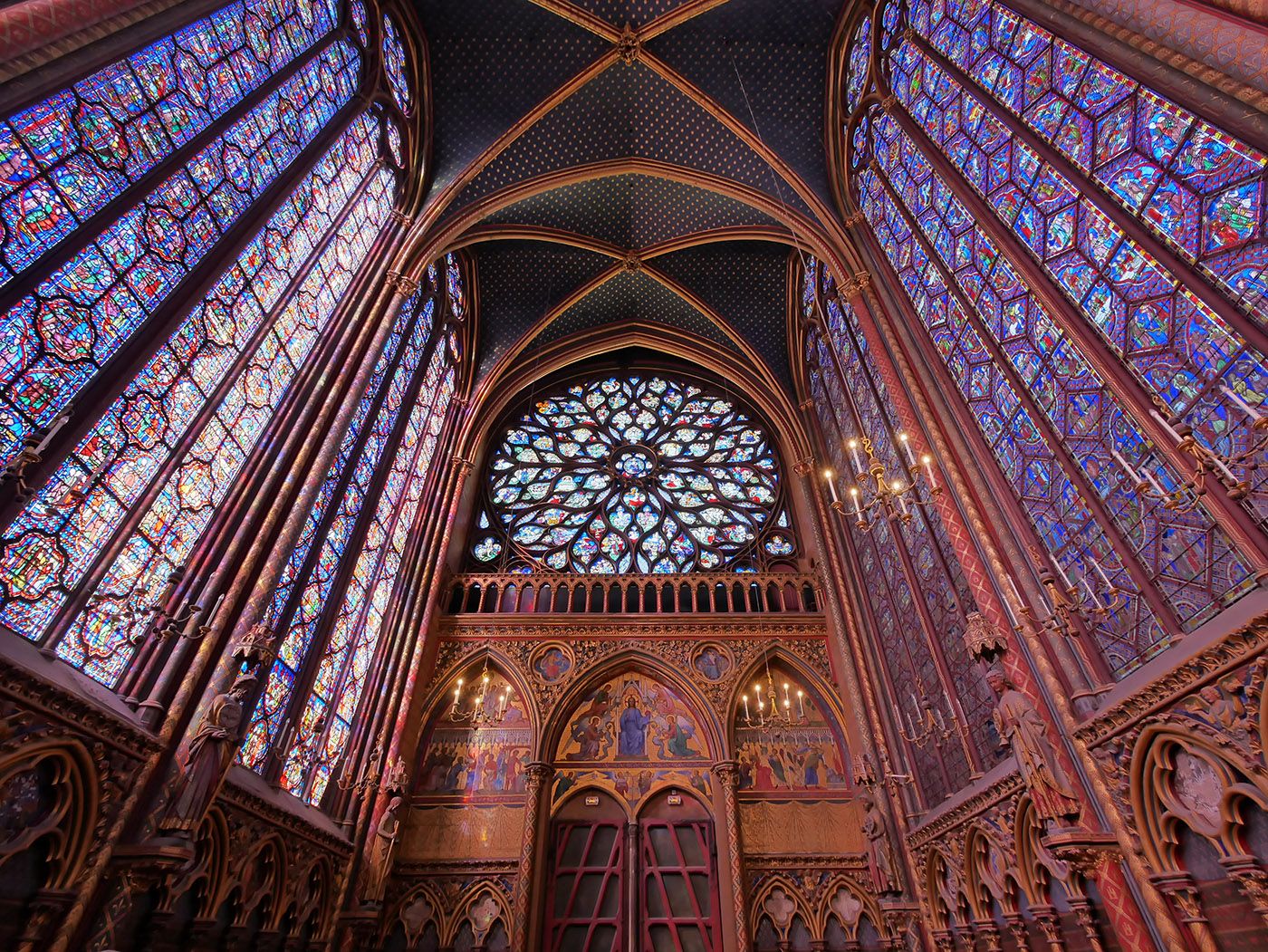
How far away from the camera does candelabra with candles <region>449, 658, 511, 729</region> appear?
1158 centimetres

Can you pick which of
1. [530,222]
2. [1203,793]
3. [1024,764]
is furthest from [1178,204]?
[530,222]

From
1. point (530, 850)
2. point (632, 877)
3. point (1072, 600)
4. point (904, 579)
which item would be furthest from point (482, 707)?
point (1072, 600)

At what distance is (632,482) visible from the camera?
15242 mm

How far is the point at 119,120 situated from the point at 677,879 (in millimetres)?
11922

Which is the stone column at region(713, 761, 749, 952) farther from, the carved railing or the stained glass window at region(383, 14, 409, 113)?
the stained glass window at region(383, 14, 409, 113)

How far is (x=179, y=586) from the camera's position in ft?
19.6

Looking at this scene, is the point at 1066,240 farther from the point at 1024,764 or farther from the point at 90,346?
the point at 90,346

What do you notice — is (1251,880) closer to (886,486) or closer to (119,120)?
(886,486)

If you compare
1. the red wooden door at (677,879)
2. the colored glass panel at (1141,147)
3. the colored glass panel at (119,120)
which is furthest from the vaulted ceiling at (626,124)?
the red wooden door at (677,879)

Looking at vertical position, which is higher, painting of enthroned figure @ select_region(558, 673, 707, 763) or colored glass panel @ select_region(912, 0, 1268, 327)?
colored glass panel @ select_region(912, 0, 1268, 327)

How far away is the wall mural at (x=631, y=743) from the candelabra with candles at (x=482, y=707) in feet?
4.06

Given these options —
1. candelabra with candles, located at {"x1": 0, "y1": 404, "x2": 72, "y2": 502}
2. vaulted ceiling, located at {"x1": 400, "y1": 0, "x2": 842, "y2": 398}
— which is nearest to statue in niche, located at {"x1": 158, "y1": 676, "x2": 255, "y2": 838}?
candelabra with candles, located at {"x1": 0, "y1": 404, "x2": 72, "y2": 502}

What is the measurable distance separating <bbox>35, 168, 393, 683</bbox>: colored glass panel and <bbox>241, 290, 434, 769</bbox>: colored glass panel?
1277 mm

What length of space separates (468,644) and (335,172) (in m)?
8.34
